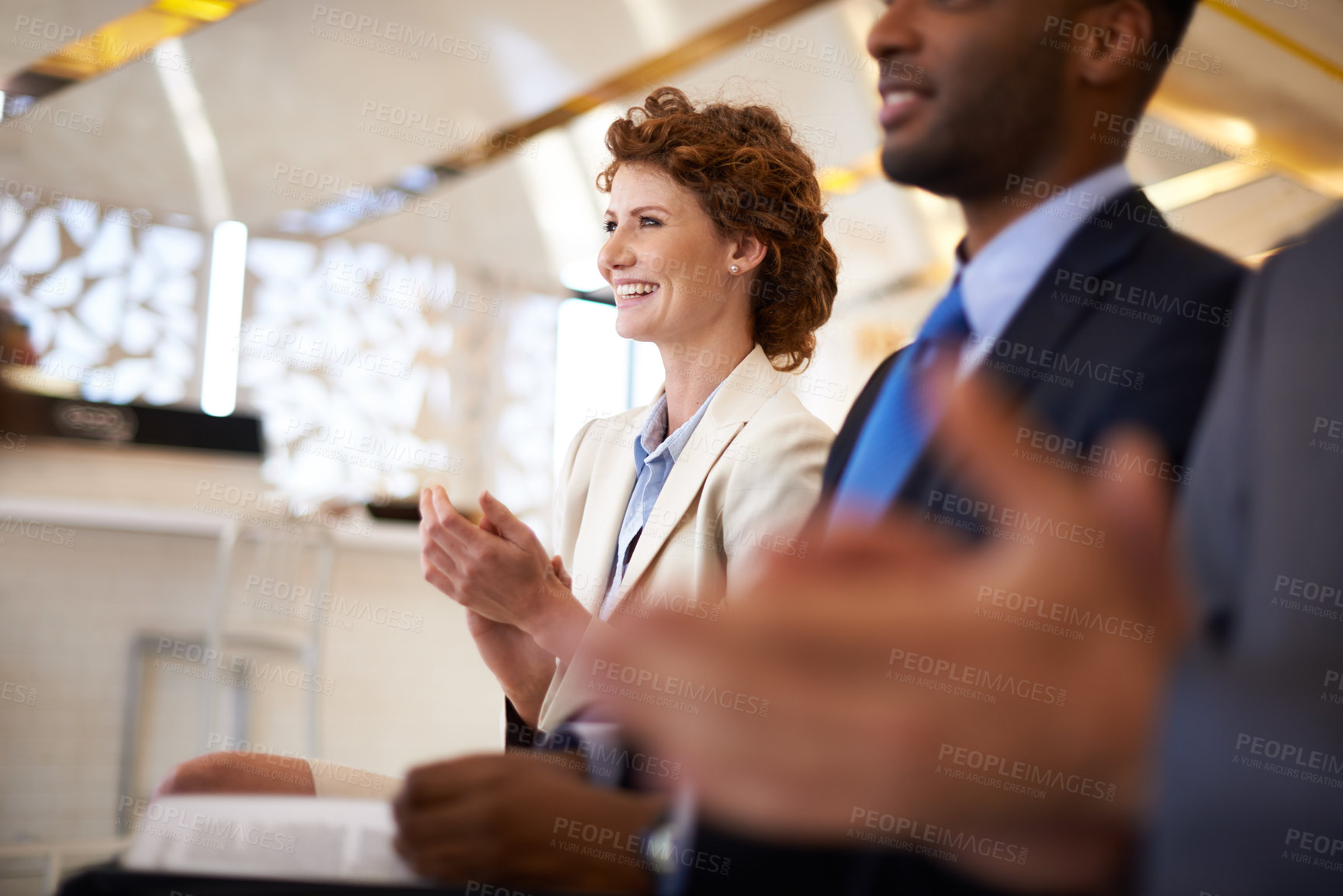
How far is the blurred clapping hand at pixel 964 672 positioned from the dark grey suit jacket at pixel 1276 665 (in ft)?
0.04

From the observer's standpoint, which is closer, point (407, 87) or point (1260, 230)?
point (1260, 230)

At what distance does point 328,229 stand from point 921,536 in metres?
5.02

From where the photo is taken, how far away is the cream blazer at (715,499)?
2.17ft

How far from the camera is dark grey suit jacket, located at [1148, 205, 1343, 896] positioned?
222 mm

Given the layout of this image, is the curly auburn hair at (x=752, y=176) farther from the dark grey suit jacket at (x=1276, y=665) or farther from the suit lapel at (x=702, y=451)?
the dark grey suit jacket at (x=1276, y=665)

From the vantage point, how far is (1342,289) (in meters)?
0.26

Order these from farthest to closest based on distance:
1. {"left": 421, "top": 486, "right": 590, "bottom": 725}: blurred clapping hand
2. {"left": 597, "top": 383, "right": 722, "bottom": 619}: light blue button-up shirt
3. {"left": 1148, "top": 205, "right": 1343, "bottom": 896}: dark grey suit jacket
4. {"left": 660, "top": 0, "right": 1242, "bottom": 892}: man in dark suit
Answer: {"left": 597, "top": 383, "right": 722, "bottom": 619}: light blue button-up shirt, {"left": 421, "top": 486, "right": 590, "bottom": 725}: blurred clapping hand, {"left": 660, "top": 0, "right": 1242, "bottom": 892}: man in dark suit, {"left": 1148, "top": 205, "right": 1343, "bottom": 896}: dark grey suit jacket

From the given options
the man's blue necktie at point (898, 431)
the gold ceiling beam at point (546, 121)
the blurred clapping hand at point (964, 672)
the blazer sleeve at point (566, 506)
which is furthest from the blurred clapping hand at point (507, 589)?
the gold ceiling beam at point (546, 121)

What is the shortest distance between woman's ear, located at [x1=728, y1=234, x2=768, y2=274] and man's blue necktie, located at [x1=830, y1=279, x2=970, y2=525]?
1.12ft

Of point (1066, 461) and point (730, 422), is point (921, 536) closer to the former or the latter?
point (1066, 461)

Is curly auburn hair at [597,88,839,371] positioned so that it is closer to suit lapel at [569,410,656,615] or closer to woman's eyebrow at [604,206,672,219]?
woman's eyebrow at [604,206,672,219]

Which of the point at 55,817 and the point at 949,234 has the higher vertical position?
the point at 949,234

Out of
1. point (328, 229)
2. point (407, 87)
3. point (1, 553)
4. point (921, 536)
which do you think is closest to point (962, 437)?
point (921, 536)

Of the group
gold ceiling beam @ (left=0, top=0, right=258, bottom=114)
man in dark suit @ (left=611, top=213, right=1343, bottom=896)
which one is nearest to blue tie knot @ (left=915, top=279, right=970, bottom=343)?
man in dark suit @ (left=611, top=213, right=1343, bottom=896)
